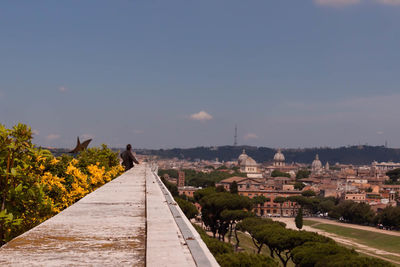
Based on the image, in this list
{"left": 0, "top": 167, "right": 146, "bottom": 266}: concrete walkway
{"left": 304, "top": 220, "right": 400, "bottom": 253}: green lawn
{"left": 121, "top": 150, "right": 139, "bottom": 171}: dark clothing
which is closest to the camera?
{"left": 0, "top": 167, "right": 146, "bottom": 266}: concrete walkway

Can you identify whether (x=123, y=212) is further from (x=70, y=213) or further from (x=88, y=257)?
(x=88, y=257)

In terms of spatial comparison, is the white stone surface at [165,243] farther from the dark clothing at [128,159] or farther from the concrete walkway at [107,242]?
the dark clothing at [128,159]

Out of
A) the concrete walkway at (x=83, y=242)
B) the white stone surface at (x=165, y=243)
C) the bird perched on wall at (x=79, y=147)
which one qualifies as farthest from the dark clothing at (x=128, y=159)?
the white stone surface at (x=165, y=243)

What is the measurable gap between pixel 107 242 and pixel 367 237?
262 feet

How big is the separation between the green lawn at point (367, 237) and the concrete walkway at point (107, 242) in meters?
65.1

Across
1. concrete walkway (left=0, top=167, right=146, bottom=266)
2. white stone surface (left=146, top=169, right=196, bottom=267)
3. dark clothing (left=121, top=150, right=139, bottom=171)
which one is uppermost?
dark clothing (left=121, top=150, right=139, bottom=171)

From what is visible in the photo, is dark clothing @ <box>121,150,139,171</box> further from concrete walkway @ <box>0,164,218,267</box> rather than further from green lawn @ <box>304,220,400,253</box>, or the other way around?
green lawn @ <box>304,220,400,253</box>

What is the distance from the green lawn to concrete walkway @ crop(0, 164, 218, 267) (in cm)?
6505

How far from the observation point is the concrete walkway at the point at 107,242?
3139mm

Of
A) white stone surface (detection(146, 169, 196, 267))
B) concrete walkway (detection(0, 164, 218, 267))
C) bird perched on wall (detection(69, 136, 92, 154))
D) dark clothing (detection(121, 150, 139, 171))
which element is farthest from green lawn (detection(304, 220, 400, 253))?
concrete walkway (detection(0, 164, 218, 267))

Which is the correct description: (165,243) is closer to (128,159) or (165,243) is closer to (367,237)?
(128,159)

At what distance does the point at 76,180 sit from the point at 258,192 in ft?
398

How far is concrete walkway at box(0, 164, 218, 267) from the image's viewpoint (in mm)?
3139

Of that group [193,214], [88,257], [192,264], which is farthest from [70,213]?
[193,214]
